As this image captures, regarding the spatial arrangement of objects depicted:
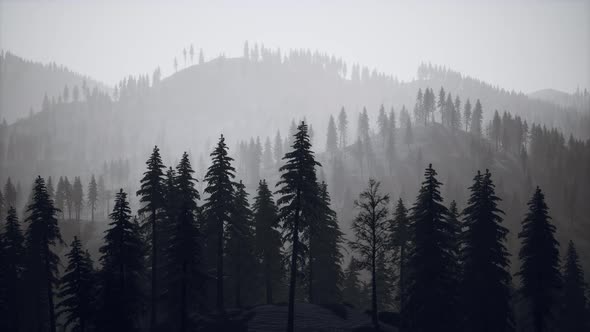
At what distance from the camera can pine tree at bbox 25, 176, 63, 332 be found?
97.8 ft

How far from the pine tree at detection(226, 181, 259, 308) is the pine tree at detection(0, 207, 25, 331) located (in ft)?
62.0

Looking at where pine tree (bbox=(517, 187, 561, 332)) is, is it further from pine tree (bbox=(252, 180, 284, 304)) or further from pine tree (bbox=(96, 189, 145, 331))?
pine tree (bbox=(96, 189, 145, 331))

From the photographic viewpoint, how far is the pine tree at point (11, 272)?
3151cm

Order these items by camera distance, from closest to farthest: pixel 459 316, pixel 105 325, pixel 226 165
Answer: pixel 105 325
pixel 459 316
pixel 226 165

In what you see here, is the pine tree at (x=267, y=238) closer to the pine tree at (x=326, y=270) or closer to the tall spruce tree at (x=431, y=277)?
the pine tree at (x=326, y=270)

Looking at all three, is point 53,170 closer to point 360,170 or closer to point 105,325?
point 360,170

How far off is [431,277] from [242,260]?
1757cm

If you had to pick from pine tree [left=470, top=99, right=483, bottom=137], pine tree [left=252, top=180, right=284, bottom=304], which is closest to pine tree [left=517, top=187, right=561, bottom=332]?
pine tree [left=252, top=180, right=284, bottom=304]

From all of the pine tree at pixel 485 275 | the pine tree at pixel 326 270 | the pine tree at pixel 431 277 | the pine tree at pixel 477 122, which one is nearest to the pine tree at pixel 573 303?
Answer: the pine tree at pixel 485 275

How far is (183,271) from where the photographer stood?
84.3ft

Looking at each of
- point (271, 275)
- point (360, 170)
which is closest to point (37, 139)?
point (360, 170)

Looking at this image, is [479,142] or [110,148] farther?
[110,148]

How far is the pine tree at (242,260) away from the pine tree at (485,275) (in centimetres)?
1903

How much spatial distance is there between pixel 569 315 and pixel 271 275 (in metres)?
31.7
